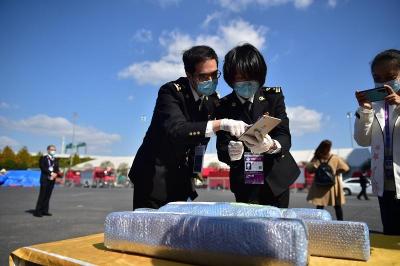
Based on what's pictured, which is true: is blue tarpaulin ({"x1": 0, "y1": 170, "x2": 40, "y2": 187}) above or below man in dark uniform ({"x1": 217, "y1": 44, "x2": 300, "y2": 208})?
below

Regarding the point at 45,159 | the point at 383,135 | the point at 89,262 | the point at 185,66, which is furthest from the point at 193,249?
the point at 45,159

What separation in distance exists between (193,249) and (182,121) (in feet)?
2.38

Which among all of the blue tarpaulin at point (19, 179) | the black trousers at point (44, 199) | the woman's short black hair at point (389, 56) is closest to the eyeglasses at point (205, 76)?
the woman's short black hair at point (389, 56)

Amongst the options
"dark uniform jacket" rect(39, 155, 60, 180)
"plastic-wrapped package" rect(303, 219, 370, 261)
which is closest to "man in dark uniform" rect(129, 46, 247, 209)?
"plastic-wrapped package" rect(303, 219, 370, 261)

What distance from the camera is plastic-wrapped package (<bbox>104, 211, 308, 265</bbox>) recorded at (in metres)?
1.04

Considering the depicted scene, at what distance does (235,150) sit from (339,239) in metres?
0.70

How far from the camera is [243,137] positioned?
158 centimetres

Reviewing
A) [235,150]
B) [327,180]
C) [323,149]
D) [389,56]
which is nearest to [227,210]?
[235,150]

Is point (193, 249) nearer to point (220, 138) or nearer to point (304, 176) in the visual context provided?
point (220, 138)

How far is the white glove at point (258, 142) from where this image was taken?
1588mm

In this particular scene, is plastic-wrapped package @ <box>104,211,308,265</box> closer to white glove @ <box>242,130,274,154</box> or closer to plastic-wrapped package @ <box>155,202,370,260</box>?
plastic-wrapped package @ <box>155,202,370,260</box>

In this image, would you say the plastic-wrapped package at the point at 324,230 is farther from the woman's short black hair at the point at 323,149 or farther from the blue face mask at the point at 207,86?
the woman's short black hair at the point at 323,149

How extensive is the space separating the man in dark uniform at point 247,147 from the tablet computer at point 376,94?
1.56 feet

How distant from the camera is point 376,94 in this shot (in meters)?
1.84
